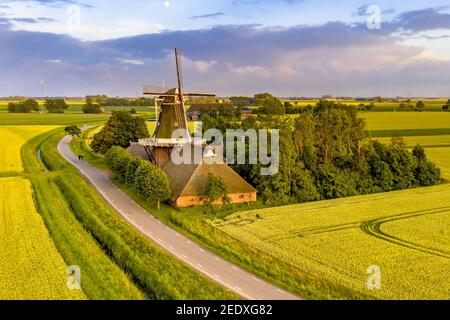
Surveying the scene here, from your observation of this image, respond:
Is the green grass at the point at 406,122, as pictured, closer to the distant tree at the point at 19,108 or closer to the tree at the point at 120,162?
the tree at the point at 120,162

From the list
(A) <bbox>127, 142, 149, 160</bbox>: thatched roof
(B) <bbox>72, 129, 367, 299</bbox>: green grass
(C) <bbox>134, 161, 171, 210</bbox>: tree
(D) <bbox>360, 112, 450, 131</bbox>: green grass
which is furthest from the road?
(D) <bbox>360, 112, 450, 131</bbox>: green grass

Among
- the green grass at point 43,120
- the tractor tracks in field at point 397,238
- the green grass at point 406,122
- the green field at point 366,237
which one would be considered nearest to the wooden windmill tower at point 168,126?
the green field at point 366,237

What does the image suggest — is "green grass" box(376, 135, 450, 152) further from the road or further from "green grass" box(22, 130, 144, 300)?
"green grass" box(22, 130, 144, 300)

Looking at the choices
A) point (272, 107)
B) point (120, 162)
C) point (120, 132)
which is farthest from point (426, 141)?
point (120, 162)

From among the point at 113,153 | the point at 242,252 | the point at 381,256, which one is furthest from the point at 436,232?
the point at 113,153

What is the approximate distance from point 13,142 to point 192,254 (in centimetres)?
7710

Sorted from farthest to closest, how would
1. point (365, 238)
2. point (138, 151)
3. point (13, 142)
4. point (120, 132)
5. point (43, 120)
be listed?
1. point (43, 120)
2. point (13, 142)
3. point (120, 132)
4. point (138, 151)
5. point (365, 238)

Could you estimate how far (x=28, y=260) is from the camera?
89.6ft

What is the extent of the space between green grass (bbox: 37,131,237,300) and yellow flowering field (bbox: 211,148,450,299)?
6248mm

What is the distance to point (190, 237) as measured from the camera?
33.6 meters

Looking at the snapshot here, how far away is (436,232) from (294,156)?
16.4 meters

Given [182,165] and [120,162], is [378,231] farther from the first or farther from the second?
[120,162]

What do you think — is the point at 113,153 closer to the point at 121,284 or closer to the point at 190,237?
the point at 190,237
